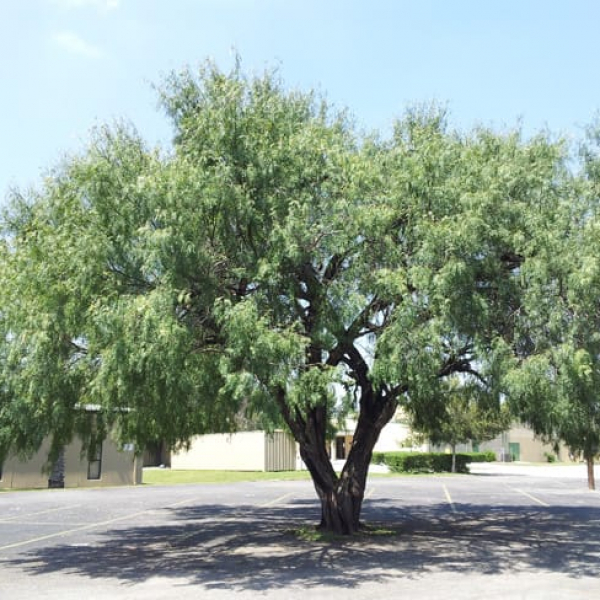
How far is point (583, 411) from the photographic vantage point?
459 inches

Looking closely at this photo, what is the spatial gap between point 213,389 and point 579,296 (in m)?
6.96

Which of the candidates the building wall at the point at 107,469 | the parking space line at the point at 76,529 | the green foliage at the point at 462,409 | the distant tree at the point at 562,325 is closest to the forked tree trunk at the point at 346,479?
the green foliage at the point at 462,409

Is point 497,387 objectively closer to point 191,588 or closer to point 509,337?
point 509,337

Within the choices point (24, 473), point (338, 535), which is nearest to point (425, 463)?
point (24, 473)

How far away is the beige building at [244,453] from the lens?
51.5 meters

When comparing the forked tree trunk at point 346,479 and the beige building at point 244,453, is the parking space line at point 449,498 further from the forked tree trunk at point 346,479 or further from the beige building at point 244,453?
the beige building at point 244,453

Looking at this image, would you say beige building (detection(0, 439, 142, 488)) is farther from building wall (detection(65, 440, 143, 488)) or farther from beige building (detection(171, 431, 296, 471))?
beige building (detection(171, 431, 296, 471))

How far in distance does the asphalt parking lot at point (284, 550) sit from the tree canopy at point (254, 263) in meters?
2.75

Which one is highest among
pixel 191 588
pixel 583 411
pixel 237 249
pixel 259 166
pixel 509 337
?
pixel 259 166

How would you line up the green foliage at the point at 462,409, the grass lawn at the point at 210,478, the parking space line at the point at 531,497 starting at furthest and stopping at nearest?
the grass lawn at the point at 210,478, the parking space line at the point at 531,497, the green foliage at the point at 462,409

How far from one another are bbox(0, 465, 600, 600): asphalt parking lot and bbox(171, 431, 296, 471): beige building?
22792 mm

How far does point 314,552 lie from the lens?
14430mm

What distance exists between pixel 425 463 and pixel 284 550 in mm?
35490

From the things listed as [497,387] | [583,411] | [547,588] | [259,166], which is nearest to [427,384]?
[497,387]
